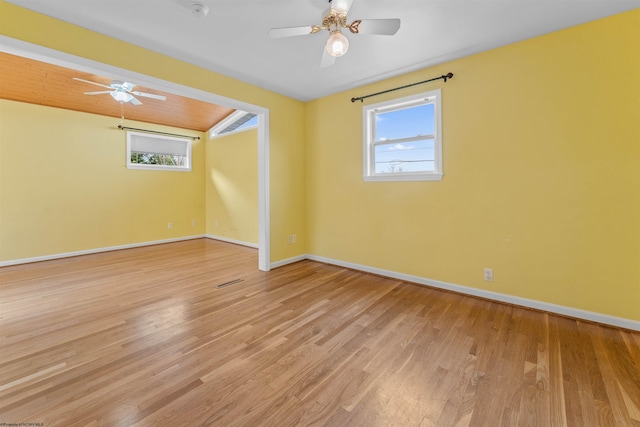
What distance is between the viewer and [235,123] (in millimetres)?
5773

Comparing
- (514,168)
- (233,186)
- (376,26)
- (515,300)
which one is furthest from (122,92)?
(515,300)

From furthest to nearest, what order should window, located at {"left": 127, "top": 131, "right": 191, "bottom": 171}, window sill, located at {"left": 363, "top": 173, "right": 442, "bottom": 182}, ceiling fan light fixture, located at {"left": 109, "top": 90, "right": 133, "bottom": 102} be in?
window, located at {"left": 127, "top": 131, "right": 191, "bottom": 171}, ceiling fan light fixture, located at {"left": 109, "top": 90, "right": 133, "bottom": 102}, window sill, located at {"left": 363, "top": 173, "right": 442, "bottom": 182}

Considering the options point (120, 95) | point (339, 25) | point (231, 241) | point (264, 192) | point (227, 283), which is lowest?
point (227, 283)

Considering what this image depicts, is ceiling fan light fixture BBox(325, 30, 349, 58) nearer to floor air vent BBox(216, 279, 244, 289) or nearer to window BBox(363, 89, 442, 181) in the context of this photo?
window BBox(363, 89, 442, 181)

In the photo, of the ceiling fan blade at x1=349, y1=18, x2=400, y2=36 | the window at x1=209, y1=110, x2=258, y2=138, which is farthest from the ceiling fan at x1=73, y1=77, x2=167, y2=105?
the ceiling fan blade at x1=349, y1=18, x2=400, y2=36

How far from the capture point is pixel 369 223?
145 inches

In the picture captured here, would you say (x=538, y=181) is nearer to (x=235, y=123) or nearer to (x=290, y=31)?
(x=290, y=31)

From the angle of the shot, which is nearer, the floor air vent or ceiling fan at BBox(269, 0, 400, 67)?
ceiling fan at BBox(269, 0, 400, 67)

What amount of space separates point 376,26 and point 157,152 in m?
5.53

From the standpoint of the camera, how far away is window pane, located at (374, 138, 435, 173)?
3.19m

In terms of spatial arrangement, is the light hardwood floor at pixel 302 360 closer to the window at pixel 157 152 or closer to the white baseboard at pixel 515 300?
the white baseboard at pixel 515 300

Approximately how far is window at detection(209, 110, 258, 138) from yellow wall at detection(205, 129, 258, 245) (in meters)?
0.13

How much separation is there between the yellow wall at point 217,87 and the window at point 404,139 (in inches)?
48.8

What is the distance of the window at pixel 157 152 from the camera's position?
536 cm
